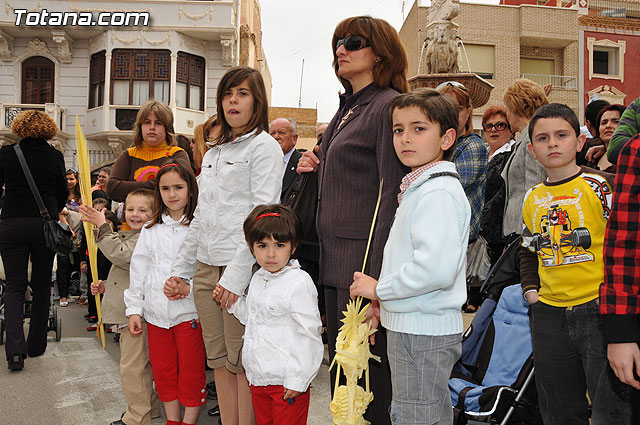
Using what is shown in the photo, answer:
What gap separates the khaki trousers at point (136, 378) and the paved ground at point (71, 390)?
0.39 m

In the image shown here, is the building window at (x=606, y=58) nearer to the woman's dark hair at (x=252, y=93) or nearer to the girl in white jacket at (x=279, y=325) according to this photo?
the woman's dark hair at (x=252, y=93)

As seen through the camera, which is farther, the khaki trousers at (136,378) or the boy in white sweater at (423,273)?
the khaki trousers at (136,378)

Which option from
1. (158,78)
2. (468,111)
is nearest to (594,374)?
(468,111)

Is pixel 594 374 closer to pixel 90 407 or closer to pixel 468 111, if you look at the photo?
pixel 468 111

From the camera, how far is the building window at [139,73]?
18.7 meters

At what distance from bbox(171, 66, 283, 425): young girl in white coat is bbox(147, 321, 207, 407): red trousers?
212 mm

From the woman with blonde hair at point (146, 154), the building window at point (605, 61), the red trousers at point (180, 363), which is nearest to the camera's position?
the red trousers at point (180, 363)

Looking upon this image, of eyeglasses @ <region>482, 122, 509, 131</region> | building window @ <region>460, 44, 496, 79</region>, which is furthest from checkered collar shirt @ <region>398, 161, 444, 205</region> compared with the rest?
building window @ <region>460, 44, 496, 79</region>

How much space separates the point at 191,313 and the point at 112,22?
1808 cm

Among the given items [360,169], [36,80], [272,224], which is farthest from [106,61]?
[360,169]

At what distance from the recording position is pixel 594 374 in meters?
2.16

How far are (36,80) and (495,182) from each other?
774 inches

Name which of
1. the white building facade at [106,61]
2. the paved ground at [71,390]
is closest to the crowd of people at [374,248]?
the paved ground at [71,390]

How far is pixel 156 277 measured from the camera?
336 cm
